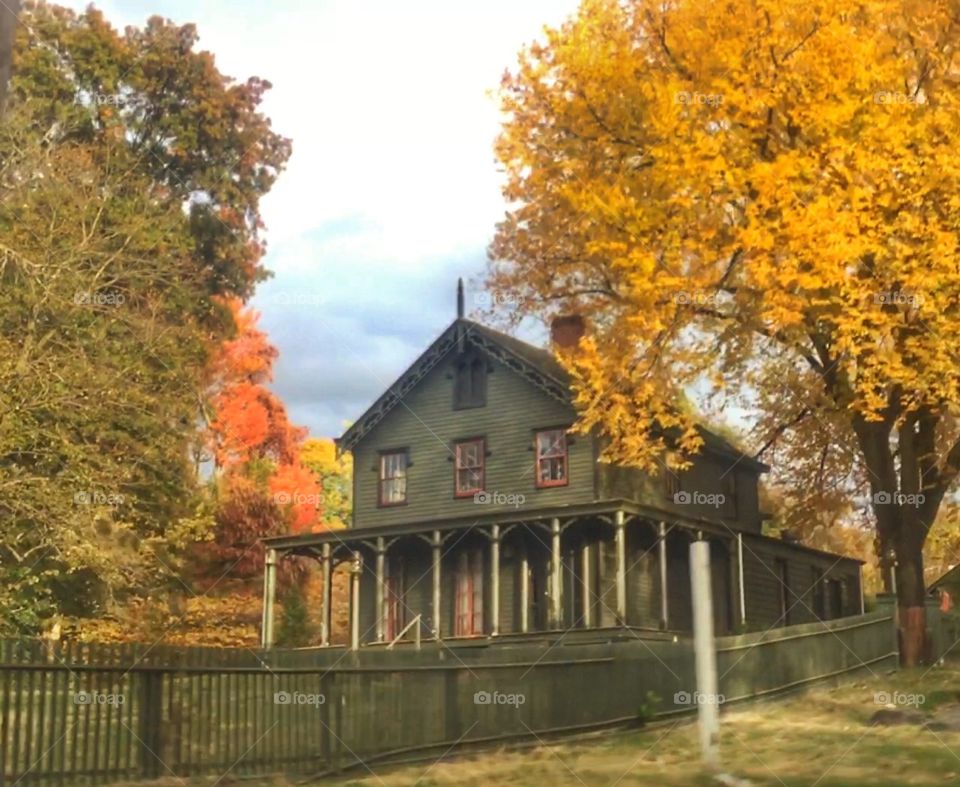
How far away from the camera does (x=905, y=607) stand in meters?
25.2

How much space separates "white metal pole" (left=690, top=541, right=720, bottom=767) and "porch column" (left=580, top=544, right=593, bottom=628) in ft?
66.7

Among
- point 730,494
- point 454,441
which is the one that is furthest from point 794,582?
point 454,441

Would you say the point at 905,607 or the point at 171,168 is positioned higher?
the point at 171,168

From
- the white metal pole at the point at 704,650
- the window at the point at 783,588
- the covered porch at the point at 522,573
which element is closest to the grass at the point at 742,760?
the white metal pole at the point at 704,650

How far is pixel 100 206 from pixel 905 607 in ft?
68.7

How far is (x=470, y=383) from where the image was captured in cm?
3606

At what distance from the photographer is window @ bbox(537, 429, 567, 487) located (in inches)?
1321

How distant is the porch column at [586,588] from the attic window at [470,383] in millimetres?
5790

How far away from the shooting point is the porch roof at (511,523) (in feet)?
100

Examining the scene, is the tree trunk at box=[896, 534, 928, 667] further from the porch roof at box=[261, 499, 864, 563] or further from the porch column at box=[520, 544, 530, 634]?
the porch column at box=[520, 544, 530, 634]

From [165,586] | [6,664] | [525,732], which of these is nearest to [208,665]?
[6,664]

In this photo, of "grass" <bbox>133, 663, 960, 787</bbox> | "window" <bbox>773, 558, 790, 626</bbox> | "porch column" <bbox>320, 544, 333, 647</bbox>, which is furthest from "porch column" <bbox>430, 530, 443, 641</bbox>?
"grass" <bbox>133, 663, 960, 787</bbox>

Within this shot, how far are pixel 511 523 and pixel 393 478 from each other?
618 cm

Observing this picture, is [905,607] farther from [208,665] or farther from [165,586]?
[165,586]
